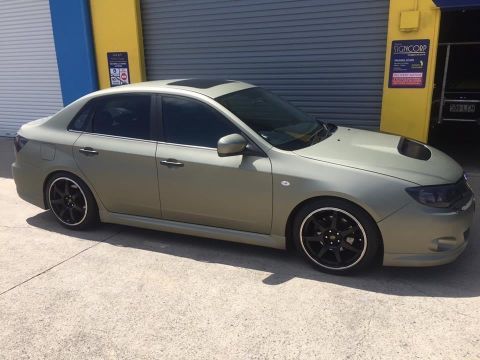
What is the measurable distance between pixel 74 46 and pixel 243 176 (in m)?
6.66

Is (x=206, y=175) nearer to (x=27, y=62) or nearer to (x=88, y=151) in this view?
(x=88, y=151)

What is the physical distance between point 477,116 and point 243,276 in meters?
6.51

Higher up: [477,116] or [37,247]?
[477,116]

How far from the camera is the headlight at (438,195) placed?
136 inches

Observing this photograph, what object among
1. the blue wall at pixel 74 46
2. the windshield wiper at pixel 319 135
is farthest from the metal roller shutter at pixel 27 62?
the windshield wiper at pixel 319 135

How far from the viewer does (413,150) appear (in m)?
4.20

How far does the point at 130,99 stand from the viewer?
15.0 feet

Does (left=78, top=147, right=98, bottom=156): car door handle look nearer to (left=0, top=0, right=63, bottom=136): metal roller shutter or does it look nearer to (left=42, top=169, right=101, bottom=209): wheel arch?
(left=42, top=169, right=101, bottom=209): wheel arch

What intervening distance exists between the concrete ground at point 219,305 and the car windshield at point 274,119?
42.3 inches

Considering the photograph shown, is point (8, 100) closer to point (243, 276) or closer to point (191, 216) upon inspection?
point (191, 216)

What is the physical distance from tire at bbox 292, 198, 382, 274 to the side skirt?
0.80 ft

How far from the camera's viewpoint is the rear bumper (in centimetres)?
501

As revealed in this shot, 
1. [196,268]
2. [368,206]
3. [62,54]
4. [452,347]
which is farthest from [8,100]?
[452,347]

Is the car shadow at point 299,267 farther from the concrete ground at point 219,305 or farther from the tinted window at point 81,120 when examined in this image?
the tinted window at point 81,120
